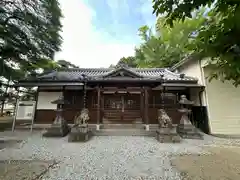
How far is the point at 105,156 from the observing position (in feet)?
15.7

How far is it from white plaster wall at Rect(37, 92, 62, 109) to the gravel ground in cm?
316

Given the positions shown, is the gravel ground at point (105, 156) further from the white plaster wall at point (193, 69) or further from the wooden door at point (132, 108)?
the white plaster wall at point (193, 69)

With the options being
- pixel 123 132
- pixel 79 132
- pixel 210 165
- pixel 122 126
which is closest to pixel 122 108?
pixel 122 126

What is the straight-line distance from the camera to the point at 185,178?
3.28m

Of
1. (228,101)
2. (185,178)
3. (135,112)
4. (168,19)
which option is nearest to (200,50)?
(168,19)

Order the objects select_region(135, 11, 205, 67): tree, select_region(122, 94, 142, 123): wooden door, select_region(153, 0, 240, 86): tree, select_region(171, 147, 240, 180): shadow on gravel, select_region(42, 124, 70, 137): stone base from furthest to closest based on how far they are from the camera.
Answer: select_region(135, 11, 205, 67): tree → select_region(122, 94, 142, 123): wooden door → select_region(42, 124, 70, 137): stone base → select_region(171, 147, 240, 180): shadow on gravel → select_region(153, 0, 240, 86): tree

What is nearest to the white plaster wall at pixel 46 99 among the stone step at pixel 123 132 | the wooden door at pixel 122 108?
the wooden door at pixel 122 108

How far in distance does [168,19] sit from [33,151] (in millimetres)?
5896

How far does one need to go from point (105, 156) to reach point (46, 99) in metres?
6.73

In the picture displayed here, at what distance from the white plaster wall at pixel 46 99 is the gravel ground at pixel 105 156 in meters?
3.16

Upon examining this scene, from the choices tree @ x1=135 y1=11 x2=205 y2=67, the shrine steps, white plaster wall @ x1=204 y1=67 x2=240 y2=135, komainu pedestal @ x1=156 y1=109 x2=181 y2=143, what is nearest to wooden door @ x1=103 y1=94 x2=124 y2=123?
the shrine steps

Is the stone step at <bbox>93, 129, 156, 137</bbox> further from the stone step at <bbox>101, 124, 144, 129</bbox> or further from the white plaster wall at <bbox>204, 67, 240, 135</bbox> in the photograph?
the white plaster wall at <bbox>204, 67, 240, 135</bbox>

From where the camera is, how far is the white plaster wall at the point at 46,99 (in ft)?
31.4

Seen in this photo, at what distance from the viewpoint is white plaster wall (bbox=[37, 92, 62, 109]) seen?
31.4 feet
